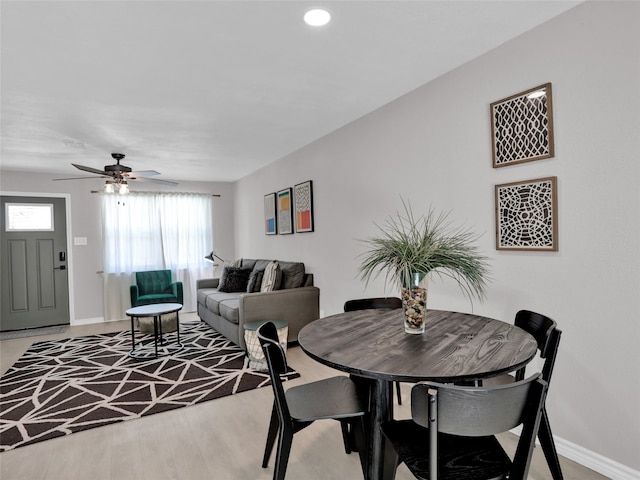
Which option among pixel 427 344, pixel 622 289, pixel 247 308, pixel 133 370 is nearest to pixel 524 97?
pixel 622 289

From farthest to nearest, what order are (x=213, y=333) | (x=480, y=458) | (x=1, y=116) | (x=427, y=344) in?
(x=213, y=333) < (x=1, y=116) < (x=427, y=344) < (x=480, y=458)

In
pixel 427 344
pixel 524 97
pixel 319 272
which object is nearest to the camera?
pixel 427 344

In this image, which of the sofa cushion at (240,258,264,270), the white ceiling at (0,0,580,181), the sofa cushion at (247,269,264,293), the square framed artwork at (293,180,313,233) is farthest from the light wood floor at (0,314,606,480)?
the sofa cushion at (240,258,264,270)

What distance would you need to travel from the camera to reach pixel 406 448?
1.37 m

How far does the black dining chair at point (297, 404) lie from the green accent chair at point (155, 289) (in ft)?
13.3

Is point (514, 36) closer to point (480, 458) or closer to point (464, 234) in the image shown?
point (464, 234)

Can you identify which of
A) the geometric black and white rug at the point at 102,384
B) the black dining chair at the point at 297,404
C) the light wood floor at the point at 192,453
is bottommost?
the light wood floor at the point at 192,453

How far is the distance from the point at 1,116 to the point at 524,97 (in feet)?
13.6

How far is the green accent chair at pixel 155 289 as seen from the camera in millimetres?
5457

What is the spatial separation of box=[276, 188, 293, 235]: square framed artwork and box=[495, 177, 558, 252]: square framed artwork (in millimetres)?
3032

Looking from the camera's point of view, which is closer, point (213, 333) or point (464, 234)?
point (464, 234)

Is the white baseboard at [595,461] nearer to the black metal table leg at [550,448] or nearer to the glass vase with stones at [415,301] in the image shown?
the black metal table leg at [550,448]

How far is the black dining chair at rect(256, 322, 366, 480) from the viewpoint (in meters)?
1.58

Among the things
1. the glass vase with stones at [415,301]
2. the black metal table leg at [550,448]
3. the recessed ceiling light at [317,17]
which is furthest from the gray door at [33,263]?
the black metal table leg at [550,448]
